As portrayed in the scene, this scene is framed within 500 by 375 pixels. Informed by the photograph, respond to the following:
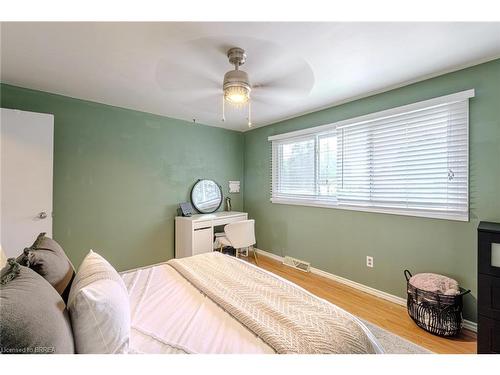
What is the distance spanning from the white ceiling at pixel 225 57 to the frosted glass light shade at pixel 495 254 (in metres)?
1.44

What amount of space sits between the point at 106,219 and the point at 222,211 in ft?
5.76

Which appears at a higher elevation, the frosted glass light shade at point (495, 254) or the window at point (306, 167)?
the window at point (306, 167)

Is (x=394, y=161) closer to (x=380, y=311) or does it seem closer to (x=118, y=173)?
(x=380, y=311)

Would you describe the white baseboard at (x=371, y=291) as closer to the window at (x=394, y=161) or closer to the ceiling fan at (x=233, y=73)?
the window at (x=394, y=161)

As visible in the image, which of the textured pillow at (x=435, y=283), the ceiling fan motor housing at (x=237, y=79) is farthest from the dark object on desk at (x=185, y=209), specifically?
the textured pillow at (x=435, y=283)

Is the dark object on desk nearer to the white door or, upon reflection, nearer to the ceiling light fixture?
the white door

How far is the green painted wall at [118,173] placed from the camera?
8.27 feet

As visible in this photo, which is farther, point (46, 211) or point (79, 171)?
point (79, 171)

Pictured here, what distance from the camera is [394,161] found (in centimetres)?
230
